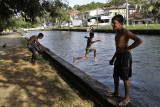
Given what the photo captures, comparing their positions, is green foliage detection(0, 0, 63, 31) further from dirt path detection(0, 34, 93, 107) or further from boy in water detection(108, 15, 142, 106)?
boy in water detection(108, 15, 142, 106)

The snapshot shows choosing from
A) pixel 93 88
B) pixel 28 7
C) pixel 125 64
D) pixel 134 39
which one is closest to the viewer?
pixel 134 39

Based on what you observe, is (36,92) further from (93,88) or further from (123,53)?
(123,53)

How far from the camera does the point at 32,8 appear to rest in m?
12.5

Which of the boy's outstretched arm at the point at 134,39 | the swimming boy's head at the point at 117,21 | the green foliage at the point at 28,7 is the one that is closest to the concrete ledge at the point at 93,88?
the boy's outstretched arm at the point at 134,39

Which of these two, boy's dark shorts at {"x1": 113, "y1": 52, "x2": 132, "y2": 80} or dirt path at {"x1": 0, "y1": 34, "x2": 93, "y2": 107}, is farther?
dirt path at {"x1": 0, "y1": 34, "x2": 93, "y2": 107}

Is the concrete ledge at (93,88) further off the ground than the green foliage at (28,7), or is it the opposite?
the green foliage at (28,7)

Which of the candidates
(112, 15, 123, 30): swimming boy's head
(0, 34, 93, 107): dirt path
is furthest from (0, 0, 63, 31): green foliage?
(112, 15, 123, 30): swimming boy's head

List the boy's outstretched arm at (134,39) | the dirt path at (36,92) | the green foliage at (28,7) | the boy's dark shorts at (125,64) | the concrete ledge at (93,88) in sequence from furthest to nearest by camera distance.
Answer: the green foliage at (28,7)
the dirt path at (36,92)
the concrete ledge at (93,88)
the boy's dark shorts at (125,64)
the boy's outstretched arm at (134,39)

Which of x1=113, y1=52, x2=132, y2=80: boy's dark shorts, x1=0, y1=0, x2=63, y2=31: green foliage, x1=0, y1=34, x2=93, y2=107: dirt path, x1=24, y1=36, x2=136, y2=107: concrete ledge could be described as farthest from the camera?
x1=0, y1=0, x2=63, y2=31: green foliage

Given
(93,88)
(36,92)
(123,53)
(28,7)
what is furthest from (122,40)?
(28,7)

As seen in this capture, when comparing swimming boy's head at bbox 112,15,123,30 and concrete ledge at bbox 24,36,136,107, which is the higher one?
swimming boy's head at bbox 112,15,123,30

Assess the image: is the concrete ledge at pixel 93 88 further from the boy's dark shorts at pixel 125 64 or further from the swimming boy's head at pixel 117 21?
the swimming boy's head at pixel 117 21

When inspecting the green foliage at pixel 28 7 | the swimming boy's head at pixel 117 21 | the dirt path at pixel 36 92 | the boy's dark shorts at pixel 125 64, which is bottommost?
the dirt path at pixel 36 92

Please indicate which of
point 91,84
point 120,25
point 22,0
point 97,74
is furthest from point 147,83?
point 22,0
